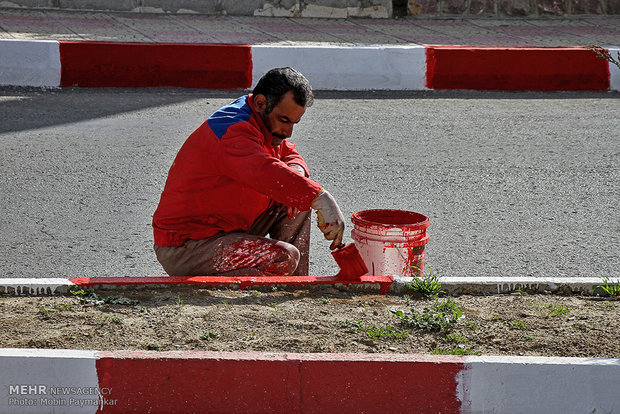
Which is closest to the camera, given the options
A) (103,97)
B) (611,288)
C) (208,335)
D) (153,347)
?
(153,347)

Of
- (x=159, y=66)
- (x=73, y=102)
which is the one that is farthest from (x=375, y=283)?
(x=159, y=66)

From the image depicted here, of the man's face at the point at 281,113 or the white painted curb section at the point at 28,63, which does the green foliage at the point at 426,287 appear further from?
the white painted curb section at the point at 28,63

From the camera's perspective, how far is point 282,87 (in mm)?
4285

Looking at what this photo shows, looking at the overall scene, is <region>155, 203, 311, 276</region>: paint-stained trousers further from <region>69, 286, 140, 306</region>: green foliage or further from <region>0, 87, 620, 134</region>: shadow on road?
<region>0, 87, 620, 134</region>: shadow on road

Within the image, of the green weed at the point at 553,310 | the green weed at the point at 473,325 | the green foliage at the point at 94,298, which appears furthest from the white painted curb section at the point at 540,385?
the green foliage at the point at 94,298

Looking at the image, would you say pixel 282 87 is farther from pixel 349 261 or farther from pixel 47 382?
pixel 47 382

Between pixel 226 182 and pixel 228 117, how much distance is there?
327mm

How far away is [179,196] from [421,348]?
1514 millimetres

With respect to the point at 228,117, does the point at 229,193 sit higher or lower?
lower

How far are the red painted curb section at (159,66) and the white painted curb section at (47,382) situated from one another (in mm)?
6969

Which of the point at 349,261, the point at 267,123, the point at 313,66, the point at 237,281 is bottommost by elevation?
the point at 237,281

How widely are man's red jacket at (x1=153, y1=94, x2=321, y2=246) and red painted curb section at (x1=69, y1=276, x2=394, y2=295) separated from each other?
36 centimetres

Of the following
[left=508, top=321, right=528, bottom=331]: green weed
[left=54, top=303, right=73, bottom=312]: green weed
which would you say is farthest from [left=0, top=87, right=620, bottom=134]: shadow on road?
[left=508, top=321, right=528, bottom=331]: green weed

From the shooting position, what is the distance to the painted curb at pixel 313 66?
978 centimetres
